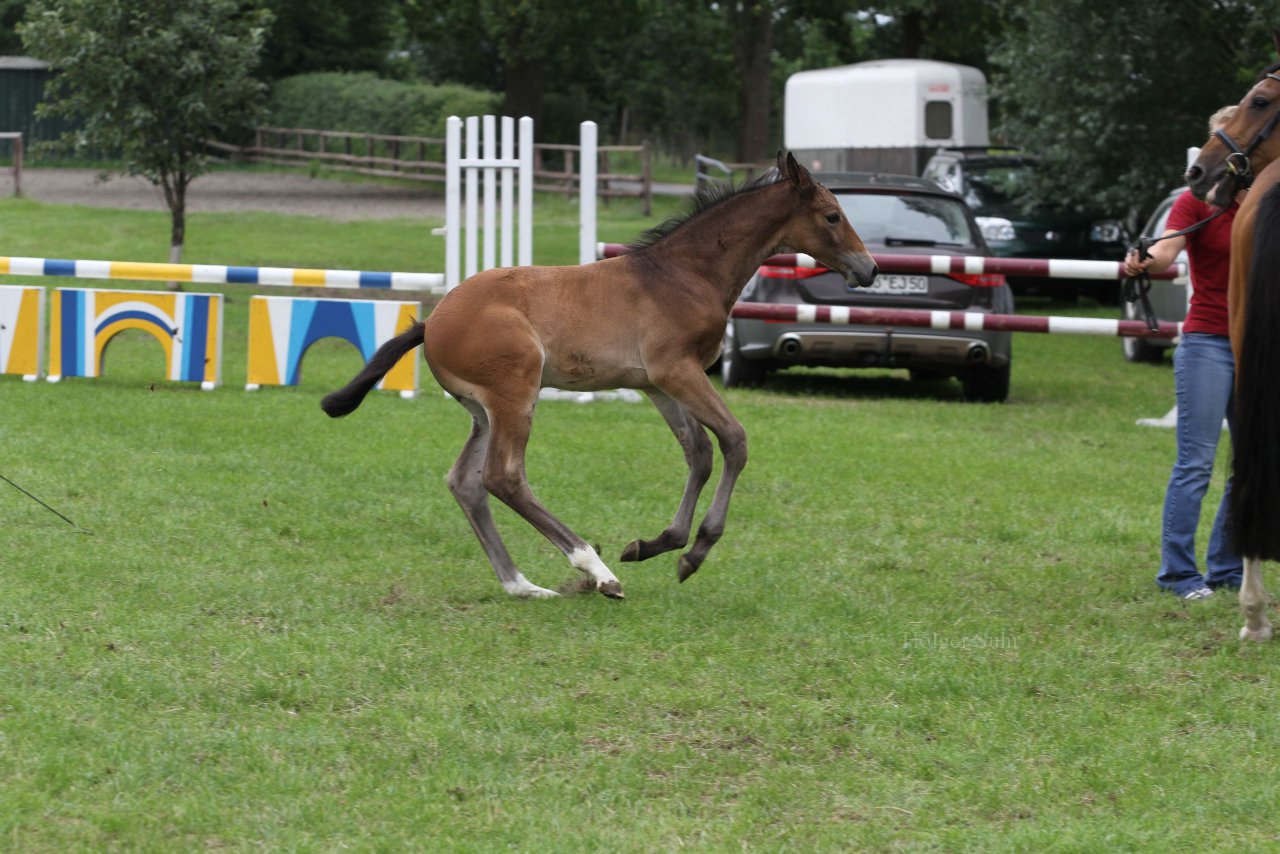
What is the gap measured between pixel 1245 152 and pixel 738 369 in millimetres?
7516

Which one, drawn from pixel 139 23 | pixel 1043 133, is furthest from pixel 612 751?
pixel 1043 133

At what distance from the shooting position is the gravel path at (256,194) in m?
32.7

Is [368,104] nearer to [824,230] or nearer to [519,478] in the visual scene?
[824,230]

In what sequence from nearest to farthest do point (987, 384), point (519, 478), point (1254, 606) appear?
point (1254, 606)
point (519, 478)
point (987, 384)

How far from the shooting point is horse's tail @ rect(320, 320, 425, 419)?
6.69m

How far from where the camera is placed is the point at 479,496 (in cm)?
693

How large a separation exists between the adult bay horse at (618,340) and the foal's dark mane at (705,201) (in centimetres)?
1

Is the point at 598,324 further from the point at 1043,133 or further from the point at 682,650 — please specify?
the point at 1043,133

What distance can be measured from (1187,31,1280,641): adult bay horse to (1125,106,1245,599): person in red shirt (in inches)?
17.5

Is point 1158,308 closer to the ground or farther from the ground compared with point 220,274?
closer to the ground

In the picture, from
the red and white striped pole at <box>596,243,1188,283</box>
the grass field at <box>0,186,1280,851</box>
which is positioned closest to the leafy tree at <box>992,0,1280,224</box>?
the red and white striped pole at <box>596,243,1188,283</box>

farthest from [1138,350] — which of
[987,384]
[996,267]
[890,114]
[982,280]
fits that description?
[890,114]

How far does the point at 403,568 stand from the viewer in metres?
7.20

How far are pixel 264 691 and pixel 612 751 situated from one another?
1260 millimetres
